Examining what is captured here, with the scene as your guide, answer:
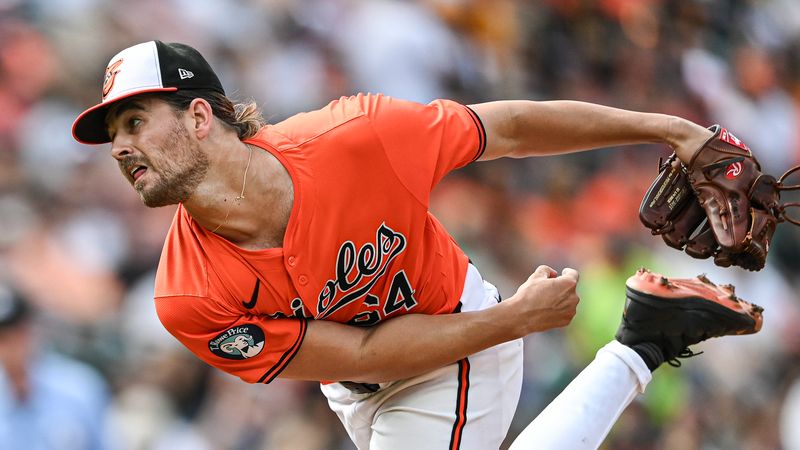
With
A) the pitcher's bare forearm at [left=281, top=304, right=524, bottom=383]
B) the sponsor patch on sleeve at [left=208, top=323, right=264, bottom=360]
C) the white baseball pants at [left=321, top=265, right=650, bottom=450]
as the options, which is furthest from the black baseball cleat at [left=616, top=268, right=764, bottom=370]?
the sponsor patch on sleeve at [left=208, top=323, right=264, bottom=360]

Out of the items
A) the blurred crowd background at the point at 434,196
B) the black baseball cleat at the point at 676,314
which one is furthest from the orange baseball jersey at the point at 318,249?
the blurred crowd background at the point at 434,196

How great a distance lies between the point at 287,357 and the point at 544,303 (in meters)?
0.73

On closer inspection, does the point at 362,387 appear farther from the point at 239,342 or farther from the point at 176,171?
the point at 176,171

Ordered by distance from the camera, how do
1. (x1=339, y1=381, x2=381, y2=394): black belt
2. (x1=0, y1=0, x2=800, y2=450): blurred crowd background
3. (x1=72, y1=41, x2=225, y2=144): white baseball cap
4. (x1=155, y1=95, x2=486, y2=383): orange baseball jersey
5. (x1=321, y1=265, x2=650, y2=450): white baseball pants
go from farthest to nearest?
(x1=0, y1=0, x2=800, y2=450): blurred crowd background, (x1=339, y1=381, x2=381, y2=394): black belt, (x1=321, y1=265, x2=650, y2=450): white baseball pants, (x1=155, y1=95, x2=486, y2=383): orange baseball jersey, (x1=72, y1=41, x2=225, y2=144): white baseball cap

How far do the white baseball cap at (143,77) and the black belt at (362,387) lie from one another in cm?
Answer: 96

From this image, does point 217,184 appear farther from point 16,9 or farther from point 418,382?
point 16,9

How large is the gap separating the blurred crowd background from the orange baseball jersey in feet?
5.59

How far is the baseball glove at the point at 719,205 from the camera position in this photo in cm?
306

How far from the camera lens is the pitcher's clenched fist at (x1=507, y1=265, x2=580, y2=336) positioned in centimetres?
300

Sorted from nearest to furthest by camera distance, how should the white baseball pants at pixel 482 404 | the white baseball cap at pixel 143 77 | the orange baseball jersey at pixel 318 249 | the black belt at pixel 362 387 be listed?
1. the white baseball cap at pixel 143 77
2. the orange baseball jersey at pixel 318 249
3. the white baseball pants at pixel 482 404
4. the black belt at pixel 362 387

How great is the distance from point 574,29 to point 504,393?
4715 millimetres

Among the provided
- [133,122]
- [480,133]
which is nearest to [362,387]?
[480,133]

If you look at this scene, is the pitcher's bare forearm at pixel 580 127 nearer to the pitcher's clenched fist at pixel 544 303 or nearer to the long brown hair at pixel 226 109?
the pitcher's clenched fist at pixel 544 303

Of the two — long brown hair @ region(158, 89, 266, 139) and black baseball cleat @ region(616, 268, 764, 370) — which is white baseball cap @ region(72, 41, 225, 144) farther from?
black baseball cleat @ region(616, 268, 764, 370)
